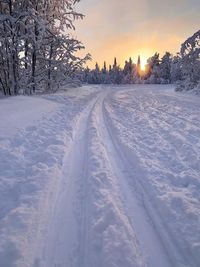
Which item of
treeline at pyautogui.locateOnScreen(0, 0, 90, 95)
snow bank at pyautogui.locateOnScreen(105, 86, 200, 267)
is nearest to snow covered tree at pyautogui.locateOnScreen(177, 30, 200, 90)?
treeline at pyautogui.locateOnScreen(0, 0, 90, 95)

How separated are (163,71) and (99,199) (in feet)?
293

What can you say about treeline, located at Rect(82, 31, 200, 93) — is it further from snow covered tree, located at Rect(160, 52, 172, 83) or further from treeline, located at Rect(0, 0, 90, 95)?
treeline, located at Rect(0, 0, 90, 95)

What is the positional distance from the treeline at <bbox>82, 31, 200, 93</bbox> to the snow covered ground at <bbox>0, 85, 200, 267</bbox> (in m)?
22.8

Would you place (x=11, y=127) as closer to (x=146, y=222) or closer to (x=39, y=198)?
(x=39, y=198)

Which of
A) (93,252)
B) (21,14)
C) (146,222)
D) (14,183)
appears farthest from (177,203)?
(21,14)

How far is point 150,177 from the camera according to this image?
5.95m

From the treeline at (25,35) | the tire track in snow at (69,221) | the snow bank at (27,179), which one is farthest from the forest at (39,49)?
the tire track in snow at (69,221)

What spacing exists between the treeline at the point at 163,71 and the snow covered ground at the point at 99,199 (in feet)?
75.0

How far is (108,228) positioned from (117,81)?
113 m

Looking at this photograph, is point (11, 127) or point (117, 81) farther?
point (117, 81)

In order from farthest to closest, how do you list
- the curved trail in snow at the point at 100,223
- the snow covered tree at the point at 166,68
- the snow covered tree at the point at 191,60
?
the snow covered tree at the point at 166,68
the snow covered tree at the point at 191,60
the curved trail in snow at the point at 100,223

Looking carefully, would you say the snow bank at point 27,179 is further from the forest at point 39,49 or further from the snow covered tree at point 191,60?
the snow covered tree at point 191,60

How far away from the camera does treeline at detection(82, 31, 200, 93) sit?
3028cm

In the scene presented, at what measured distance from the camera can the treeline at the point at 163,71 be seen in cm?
3028
